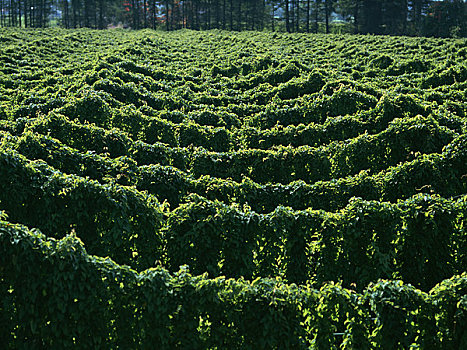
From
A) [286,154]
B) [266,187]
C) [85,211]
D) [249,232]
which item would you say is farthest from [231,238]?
[286,154]

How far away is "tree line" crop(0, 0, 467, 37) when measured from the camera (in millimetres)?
46906

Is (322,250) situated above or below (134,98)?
below

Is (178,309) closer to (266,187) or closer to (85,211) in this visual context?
(85,211)

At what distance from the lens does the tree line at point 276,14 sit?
46.9 meters

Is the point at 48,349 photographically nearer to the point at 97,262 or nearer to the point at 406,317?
the point at 97,262

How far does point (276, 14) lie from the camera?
70250mm

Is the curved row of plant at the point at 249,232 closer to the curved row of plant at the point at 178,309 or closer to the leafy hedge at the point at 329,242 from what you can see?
the leafy hedge at the point at 329,242

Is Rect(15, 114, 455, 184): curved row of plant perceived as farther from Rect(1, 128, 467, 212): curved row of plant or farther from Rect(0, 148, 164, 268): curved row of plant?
Rect(0, 148, 164, 268): curved row of plant

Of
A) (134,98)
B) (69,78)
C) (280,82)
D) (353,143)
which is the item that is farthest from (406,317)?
(69,78)

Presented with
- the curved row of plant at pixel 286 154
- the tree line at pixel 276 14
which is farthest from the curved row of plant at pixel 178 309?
the tree line at pixel 276 14

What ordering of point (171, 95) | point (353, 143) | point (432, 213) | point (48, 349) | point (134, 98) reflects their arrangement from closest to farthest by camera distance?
point (48, 349) → point (432, 213) → point (353, 143) → point (134, 98) → point (171, 95)

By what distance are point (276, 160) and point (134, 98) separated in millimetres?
7005

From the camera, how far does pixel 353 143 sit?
10.8m

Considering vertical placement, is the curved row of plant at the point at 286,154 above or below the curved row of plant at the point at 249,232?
above
